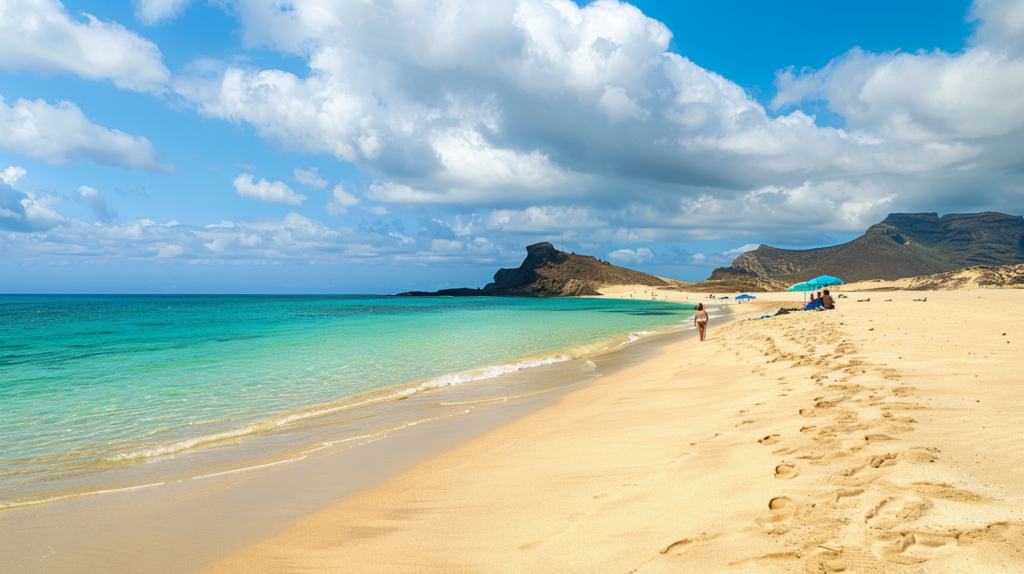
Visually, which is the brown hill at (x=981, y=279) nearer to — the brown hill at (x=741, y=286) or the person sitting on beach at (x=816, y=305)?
the person sitting on beach at (x=816, y=305)

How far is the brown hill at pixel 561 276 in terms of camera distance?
154 metres

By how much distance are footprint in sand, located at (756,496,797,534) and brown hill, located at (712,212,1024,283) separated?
138 m

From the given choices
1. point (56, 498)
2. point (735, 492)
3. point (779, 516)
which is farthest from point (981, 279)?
point (56, 498)

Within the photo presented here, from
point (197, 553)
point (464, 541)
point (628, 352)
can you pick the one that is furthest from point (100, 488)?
point (628, 352)

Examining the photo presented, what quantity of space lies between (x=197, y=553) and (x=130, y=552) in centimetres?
63

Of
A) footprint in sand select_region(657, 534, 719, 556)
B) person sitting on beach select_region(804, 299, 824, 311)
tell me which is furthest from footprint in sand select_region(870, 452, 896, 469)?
person sitting on beach select_region(804, 299, 824, 311)

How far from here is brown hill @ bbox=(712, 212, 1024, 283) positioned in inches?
4823

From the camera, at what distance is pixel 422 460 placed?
6387 millimetres

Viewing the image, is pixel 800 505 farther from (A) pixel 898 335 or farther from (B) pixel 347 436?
(A) pixel 898 335

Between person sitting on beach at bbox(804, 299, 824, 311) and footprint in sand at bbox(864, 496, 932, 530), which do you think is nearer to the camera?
footprint in sand at bbox(864, 496, 932, 530)

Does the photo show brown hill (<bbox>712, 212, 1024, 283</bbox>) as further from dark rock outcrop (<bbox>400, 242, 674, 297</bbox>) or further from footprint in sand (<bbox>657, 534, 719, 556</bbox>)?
footprint in sand (<bbox>657, 534, 719, 556</bbox>)

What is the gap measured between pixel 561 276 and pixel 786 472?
154886 millimetres

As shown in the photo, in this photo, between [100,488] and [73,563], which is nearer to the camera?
[73,563]

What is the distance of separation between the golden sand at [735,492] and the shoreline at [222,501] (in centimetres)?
42
